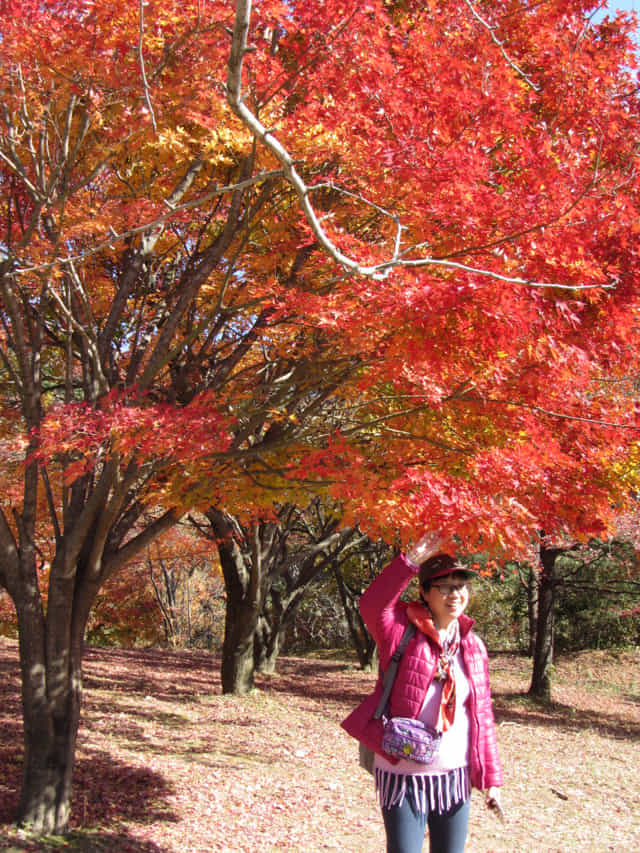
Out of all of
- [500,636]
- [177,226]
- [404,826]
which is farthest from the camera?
[500,636]

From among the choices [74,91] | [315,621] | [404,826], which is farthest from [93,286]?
[315,621]

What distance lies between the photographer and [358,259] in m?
4.38

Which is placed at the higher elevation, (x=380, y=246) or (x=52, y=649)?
(x=380, y=246)

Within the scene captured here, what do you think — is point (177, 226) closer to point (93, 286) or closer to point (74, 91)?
point (93, 286)

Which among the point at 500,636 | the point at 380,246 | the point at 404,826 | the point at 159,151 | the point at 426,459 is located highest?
the point at 159,151

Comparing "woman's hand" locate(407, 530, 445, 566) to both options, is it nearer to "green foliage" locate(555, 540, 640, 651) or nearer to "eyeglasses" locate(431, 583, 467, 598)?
"eyeglasses" locate(431, 583, 467, 598)

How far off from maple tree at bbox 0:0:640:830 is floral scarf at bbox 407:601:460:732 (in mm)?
523

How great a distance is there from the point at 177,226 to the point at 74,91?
2164 mm

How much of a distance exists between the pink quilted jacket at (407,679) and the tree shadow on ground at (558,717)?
31.9 feet

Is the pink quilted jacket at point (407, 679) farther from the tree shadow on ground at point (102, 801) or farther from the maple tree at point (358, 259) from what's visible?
the tree shadow on ground at point (102, 801)

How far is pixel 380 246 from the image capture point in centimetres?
516

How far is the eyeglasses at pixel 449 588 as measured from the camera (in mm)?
2898

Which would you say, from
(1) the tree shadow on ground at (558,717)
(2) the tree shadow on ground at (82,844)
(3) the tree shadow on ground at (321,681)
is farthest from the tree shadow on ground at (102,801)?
(1) the tree shadow on ground at (558,717)

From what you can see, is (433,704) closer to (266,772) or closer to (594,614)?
(266,772)
